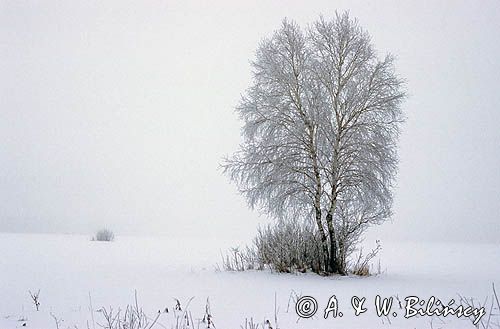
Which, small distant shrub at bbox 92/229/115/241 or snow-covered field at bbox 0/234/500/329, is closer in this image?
snow-covered field at bbox 0/234/500/329

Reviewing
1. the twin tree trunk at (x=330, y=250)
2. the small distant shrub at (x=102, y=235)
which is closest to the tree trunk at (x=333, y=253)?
the twin tree trunk at (x=330, y=250)

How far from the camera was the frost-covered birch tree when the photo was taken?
58.6 ft

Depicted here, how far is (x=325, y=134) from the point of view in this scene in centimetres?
1797

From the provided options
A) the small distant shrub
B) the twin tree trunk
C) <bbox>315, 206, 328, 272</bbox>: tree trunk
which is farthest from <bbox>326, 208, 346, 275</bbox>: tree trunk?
the small distant shrub

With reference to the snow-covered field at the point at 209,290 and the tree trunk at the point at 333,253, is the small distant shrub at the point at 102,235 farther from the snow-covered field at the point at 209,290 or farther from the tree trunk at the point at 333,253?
the tree trunk at the point at 333,253

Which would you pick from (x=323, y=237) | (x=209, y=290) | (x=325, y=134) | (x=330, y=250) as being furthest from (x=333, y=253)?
(x=209, y=290)

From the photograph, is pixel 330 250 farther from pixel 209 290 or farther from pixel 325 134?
pixel 209 290

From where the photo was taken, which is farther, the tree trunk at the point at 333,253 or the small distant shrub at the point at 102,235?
the small distant shrub at the point at 102,235

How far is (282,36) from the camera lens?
19.7m

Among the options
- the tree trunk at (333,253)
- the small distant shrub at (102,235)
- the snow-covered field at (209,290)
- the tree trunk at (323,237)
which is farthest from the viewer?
the small distant shrub at (102,235)

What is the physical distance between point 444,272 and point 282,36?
12180mm

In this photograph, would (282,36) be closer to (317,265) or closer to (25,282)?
(317,265)

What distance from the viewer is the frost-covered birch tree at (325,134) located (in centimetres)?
1788

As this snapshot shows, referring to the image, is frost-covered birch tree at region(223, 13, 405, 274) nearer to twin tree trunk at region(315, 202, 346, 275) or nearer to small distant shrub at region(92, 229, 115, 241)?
twin tree trunk at region(315, 202, 346, 275)
